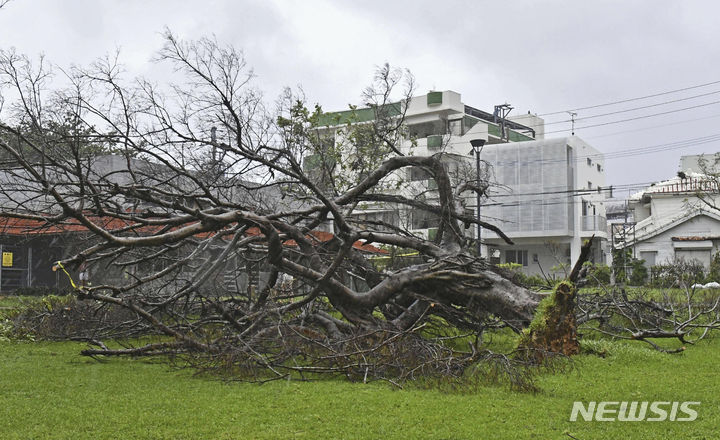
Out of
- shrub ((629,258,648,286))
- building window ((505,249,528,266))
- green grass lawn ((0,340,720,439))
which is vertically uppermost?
building window ((505,249,528,266))

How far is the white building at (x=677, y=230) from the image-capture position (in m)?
45.2

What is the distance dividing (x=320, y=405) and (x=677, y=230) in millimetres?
44176

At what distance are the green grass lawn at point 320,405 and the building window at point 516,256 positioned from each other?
137 feet

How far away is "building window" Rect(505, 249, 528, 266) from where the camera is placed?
5112 centimetres

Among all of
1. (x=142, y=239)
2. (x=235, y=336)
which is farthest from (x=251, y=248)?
(x=142, y=239)

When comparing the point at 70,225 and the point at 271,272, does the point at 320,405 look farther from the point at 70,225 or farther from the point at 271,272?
the point at 70,225

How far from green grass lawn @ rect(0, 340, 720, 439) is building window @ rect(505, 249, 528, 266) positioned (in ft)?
137

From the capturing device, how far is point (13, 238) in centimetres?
2769

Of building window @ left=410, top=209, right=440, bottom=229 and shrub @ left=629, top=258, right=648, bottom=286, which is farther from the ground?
→ building window @ left=410, top=209, right=440, bottom=229

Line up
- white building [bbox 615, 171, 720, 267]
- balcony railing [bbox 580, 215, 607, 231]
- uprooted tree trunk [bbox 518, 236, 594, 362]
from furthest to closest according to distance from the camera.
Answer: balcony railing [bbox 580, 215, 607, 231] < white building [bbox 615, 171, 720, 267] < uprooted tree trunk [bbox 518, 236, 594, 362]

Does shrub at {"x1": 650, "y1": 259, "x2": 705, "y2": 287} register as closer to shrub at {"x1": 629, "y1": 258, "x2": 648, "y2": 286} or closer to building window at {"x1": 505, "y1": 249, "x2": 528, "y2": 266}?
shrub at {"x1": 629, "y1": 258, "x2": 648, "y2": 286}

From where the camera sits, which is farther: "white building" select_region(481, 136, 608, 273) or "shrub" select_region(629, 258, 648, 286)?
"white building" select_region(481, 136, 608, 273)

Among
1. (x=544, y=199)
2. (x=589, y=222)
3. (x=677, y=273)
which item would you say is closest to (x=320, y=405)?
(x=677, y=273)

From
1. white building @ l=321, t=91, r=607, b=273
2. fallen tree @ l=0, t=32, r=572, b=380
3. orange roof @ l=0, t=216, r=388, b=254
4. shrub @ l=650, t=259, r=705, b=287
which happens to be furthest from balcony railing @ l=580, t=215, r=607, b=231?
fallen tree @ l=0, t=32, r=572, b=380
